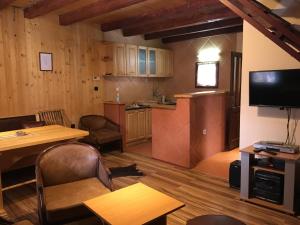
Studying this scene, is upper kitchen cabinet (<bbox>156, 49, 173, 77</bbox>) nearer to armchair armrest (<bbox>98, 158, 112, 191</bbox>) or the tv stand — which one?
the tv stand

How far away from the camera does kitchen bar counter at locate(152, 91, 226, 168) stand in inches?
168

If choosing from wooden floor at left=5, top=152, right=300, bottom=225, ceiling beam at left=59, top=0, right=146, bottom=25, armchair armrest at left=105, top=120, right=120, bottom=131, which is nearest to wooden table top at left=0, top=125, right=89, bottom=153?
wooden floor at left=5, top=152, right=300, bottom=225

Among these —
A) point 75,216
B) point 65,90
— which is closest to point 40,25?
point 65,90

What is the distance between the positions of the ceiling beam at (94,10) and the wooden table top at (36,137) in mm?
2028

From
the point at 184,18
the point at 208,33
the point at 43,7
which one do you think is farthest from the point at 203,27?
the point at 43,7

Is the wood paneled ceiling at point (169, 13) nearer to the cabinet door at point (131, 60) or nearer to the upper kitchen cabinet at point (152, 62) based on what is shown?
the cabinet door at point (131, 60)

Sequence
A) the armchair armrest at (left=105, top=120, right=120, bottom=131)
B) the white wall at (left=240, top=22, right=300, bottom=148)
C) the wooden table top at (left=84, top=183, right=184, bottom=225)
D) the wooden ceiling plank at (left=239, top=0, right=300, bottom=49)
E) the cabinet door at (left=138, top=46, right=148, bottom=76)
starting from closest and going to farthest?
the wooden table top at (left=84, top=183, right=184, bottom=225) < the wooden ceiling plank at (left=239, top=0, right=300, bottom=49) < the white wall at (left=240, top=22, right=300, bottom=148) < the armchair armrest at (left=105, top=120, right=120, bottom=131) < the cabinet door at (left=138, top=46, right=148, bottom=76)

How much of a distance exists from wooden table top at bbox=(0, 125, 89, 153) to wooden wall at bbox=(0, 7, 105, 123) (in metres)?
1.39

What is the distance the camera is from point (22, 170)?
4.16 meters

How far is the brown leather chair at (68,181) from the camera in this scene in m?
2.23

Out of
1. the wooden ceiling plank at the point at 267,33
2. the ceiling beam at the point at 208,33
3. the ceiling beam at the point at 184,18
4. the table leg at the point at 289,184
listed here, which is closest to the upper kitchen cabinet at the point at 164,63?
the ceiling beam at the point at 208,33

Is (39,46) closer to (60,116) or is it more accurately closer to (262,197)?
(60,116)

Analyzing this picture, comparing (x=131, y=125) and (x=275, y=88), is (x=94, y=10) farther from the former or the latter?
(x=275, y=88)

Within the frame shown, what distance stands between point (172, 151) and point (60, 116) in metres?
2.41
